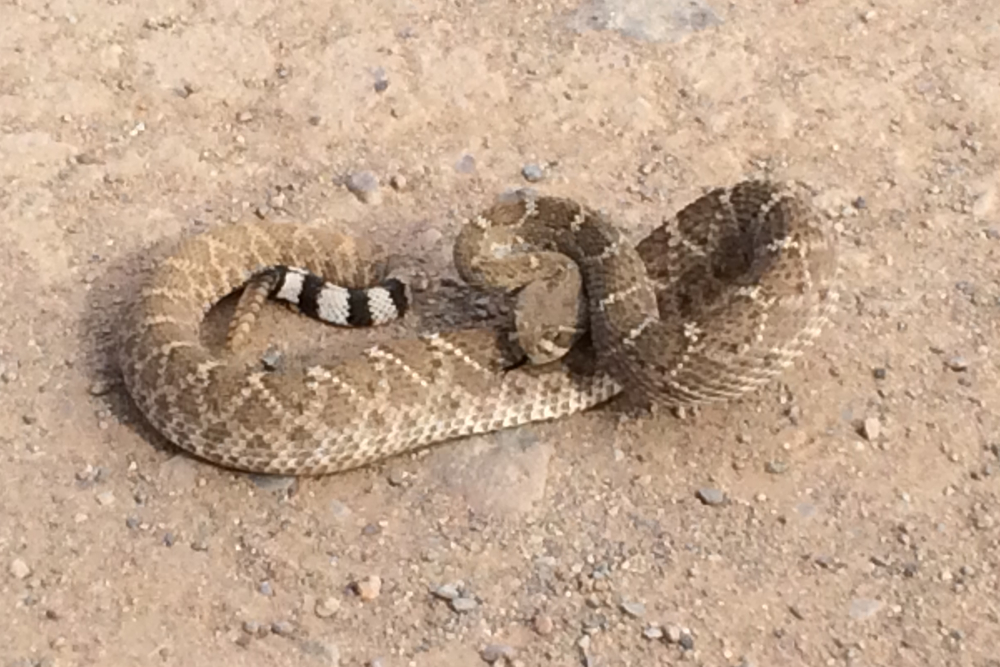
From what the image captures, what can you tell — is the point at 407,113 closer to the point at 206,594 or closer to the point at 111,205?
the point at 111,205

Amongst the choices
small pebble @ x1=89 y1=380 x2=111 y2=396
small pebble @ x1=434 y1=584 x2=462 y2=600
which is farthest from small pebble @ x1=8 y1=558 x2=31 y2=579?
small pebble @ x1=434 y1=584 x2=462 y2=600

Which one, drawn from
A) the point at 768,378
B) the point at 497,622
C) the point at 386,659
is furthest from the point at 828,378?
the point at 386,659

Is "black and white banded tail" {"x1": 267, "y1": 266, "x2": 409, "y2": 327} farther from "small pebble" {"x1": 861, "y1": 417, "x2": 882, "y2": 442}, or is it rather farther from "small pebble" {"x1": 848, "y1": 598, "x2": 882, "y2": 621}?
"small pebble" {"x1": 848, "y1": 598, "x2": 882, "y2": 621}

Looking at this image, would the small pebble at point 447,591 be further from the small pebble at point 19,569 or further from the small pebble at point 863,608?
the small pebble at point 19,569

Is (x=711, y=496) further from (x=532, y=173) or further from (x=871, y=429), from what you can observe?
(x=532, y=173)

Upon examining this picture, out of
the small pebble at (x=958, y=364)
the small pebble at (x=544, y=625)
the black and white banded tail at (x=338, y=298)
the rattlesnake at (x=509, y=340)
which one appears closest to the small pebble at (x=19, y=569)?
the rattlesnake at (x=509, y=340)

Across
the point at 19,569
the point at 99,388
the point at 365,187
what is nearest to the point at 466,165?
Result: the point at 365,187
